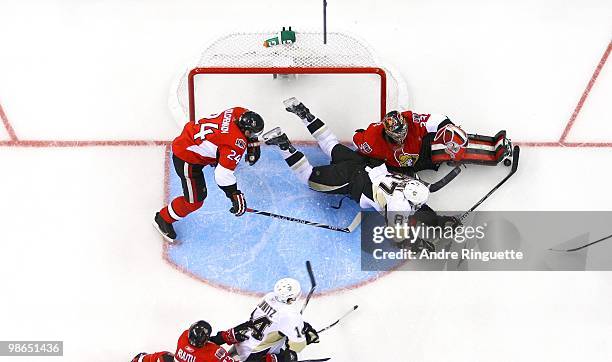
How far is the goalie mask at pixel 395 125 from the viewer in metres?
5.19

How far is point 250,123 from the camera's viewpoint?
16.4ft

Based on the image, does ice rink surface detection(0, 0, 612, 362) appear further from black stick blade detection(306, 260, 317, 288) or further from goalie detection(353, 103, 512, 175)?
goalie detection(353, 103, 512, 175)

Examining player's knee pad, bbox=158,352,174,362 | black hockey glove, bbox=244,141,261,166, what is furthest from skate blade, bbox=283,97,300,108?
player's knee pad, bbox=158,352,174,362

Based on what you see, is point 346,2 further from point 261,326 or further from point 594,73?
point 261,326

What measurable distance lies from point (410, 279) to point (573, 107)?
1508mm

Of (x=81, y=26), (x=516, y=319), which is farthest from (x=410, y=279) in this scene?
(x=81, y=26)

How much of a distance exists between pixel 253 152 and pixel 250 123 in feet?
0.79

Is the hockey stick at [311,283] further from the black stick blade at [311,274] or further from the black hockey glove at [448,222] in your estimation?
the black hockey glove at [448,222]

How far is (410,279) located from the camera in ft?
17.8

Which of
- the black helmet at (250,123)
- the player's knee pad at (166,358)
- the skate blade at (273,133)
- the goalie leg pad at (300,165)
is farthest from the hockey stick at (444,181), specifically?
the player's knee pad at (166,358)

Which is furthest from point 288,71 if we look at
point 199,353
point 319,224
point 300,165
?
point 199,353

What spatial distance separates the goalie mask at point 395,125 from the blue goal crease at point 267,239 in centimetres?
55

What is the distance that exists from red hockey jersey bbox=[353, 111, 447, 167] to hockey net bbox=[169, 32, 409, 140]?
1.01 feet

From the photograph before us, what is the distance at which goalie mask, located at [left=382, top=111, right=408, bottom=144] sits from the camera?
5.19 m
